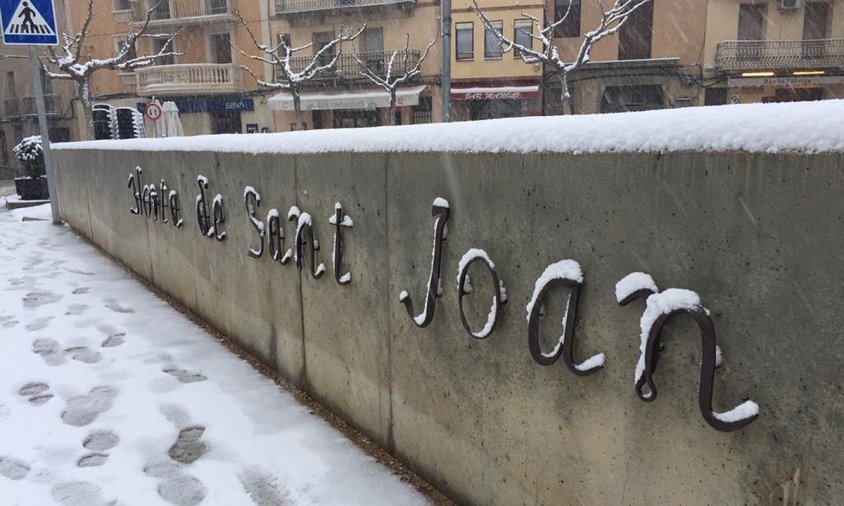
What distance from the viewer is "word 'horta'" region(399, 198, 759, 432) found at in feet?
4.77

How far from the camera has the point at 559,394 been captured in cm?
194

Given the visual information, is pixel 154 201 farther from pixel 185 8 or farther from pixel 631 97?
pixel 185 8

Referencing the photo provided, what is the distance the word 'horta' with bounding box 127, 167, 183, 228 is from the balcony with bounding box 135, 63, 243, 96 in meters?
24.5

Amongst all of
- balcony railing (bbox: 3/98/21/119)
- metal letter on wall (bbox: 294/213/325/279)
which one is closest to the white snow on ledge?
metal letter on wall (bbox: 294/213/325/279)

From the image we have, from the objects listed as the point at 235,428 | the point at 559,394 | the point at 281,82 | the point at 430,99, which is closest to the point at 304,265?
the point at 235,428

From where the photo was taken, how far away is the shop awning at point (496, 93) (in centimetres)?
2491

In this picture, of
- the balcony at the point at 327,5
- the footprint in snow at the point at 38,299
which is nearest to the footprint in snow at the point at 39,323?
the footprint in snow at the point at 38,299

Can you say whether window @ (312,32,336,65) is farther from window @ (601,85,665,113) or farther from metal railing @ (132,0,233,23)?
window @ (601,85,665,113)

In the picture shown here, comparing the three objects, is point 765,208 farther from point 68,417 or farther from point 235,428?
point 68,417

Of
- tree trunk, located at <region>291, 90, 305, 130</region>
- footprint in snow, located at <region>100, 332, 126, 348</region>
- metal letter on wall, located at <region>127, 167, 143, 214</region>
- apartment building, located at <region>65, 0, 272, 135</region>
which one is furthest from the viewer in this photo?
apartment building, located at <region>65, 0, 272, 135</region>

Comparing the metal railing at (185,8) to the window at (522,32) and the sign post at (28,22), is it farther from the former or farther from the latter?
the sign post at (28,22)

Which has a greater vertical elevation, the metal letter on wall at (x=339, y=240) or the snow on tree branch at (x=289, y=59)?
the snow on tree branch at (x=289, y=59)

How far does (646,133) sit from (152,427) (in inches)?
110

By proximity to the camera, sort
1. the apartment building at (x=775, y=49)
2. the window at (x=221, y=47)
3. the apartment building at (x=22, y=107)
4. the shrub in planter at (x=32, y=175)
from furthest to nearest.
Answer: the apartment building at (x=22, y=107)
the window at (x=221, y=47)
the apartment building at (x=775, y=49)
the shrub in planter at (x=32, y=175)
